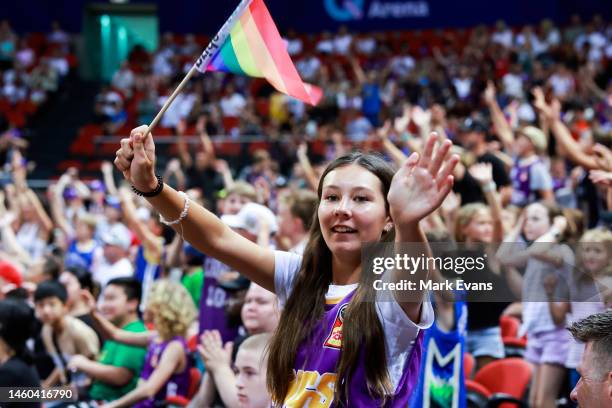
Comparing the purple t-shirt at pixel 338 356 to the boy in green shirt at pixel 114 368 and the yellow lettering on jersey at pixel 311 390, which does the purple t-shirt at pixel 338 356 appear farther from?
the boy in green shirt at pixel 114 368

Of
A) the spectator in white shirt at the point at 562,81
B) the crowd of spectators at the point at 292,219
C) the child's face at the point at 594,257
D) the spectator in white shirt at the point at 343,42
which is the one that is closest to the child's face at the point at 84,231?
the crowd of spectators at the point at 292,219

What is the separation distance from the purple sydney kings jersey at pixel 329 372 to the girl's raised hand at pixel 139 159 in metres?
0.63

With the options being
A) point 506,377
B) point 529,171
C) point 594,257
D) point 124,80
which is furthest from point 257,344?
point 124,80

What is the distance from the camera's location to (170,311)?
4.75 metres

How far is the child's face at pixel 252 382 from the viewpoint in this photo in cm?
351

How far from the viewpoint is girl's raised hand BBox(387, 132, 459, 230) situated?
206 centimetres

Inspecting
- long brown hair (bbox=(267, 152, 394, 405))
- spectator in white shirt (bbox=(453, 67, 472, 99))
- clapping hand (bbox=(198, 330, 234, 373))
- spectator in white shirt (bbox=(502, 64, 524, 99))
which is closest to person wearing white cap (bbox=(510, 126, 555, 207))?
clapping hand (bbox=(198, 330, 234, 373))

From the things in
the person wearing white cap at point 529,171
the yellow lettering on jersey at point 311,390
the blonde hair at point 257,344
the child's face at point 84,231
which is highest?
the person wearing white cap at point 529,171

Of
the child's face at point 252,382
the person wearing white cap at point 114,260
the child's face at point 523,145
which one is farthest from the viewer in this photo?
the child's face at point 523,145

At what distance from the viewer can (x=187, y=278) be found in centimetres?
614

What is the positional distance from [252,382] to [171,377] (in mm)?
1243

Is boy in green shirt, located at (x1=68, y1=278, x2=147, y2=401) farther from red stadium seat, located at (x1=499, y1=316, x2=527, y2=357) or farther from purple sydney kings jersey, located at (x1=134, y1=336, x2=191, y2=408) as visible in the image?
red stadium seat, located at (x1=499, y1=316, x2=527, y2=357)

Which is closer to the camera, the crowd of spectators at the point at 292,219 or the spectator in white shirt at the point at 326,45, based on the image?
the crowd of spectators at the point at 292,219

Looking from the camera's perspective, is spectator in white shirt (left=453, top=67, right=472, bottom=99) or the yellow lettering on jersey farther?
spectator in white shirt (left=453, top=67, right=472, bottom=99)
